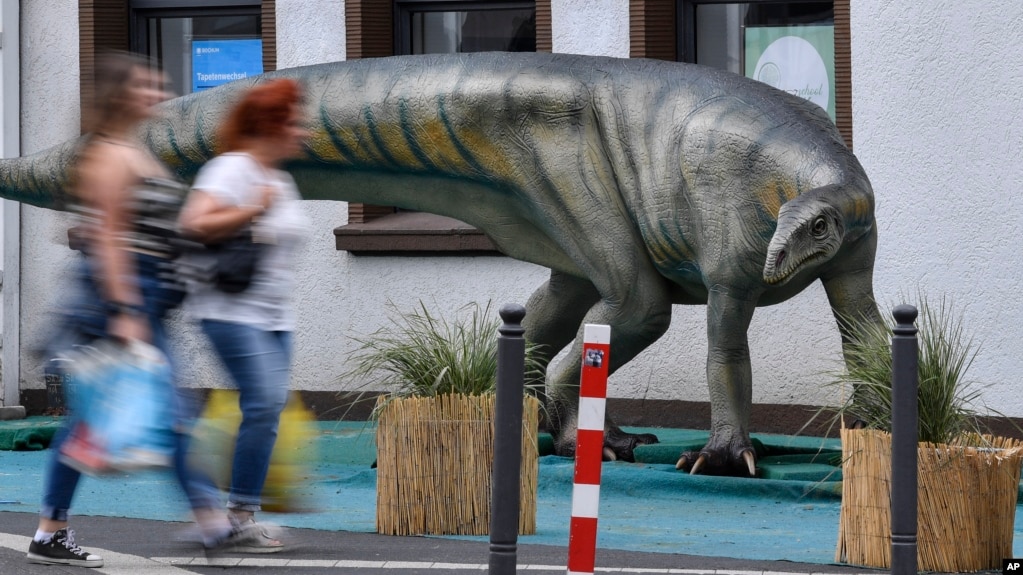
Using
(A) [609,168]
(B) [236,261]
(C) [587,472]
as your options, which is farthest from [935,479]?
(A) [609,168]

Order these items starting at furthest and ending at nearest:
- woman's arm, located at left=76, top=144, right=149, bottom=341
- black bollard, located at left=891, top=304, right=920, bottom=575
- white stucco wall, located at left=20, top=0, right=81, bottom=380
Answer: white stucco wall, located at left=20, top=0, right=81, bottom=380 < woman's arm, located at left=76, top=144, right=149, bottom=341 < black bollard, located at left=891, top=304, right=920, bottom=575

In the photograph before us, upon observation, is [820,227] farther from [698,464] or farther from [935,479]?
[935,479]

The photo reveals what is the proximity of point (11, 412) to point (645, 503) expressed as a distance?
6264mm

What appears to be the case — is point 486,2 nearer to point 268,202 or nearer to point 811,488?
point 811,488

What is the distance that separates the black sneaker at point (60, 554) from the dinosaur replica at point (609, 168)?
3363 millimetres

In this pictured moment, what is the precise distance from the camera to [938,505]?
5688 millimetres

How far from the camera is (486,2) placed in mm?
12164

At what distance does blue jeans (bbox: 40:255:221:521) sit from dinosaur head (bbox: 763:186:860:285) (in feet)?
9.14

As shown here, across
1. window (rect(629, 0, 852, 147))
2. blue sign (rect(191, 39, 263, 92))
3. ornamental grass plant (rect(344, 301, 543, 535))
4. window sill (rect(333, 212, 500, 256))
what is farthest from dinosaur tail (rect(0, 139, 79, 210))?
window (rect(629, 0, 852, 147))

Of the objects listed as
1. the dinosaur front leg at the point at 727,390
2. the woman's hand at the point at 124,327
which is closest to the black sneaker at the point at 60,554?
the woman's hand at the point at 124,327

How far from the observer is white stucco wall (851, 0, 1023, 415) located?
9875 mm

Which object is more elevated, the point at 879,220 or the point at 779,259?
the point at 879,220

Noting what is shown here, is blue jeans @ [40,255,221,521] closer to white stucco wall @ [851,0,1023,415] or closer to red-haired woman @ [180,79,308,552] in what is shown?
red-haired woman @ [180,79,308,552]

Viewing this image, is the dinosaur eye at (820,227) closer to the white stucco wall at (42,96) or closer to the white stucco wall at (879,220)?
the white stucco wall at (879,220)
